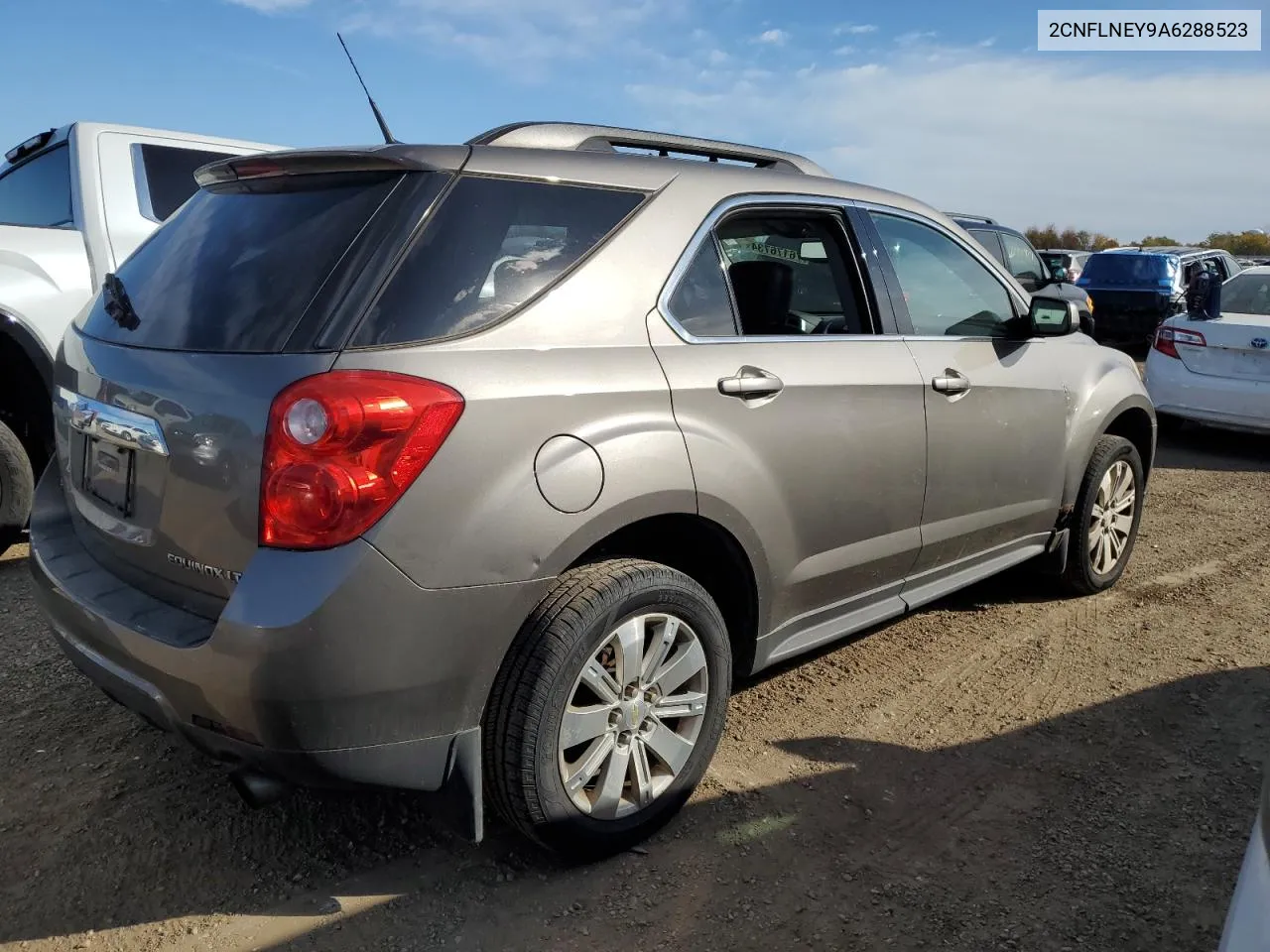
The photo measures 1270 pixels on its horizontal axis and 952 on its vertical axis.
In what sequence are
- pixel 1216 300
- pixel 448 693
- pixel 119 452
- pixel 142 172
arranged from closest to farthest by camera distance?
pixel 448 693 → pixel 119 452 → pixel 142 172 → pixel 1216 300

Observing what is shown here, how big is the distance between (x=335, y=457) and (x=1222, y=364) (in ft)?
26.4

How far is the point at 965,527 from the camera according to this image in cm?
370

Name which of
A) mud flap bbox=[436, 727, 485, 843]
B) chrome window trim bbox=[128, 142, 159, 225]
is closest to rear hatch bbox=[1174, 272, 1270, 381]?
chrome window trim bbox=[128, 142, 159, 225]

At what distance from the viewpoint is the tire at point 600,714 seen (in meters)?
2.34

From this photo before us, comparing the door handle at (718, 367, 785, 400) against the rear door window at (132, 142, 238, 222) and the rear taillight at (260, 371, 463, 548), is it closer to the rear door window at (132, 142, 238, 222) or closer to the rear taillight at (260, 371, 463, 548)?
the rear taillight at (260, 371, 463, 548)

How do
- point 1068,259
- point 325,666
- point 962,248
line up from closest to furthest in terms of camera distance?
point 325,666
point 962,248
point 1068,259

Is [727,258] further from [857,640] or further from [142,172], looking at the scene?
[142,172]

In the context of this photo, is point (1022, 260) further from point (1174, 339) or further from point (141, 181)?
point (141, 181)

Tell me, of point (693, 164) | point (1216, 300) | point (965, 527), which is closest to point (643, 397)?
point (693, 164)

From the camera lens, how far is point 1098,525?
4570 millimetres

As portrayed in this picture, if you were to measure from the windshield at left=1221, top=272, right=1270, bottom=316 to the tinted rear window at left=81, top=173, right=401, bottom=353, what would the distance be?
8.26 m

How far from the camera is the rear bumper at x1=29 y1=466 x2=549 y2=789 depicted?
6.75ft

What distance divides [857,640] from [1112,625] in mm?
1150

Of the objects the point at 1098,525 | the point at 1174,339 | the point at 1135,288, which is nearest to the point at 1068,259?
the point at 1135,288
